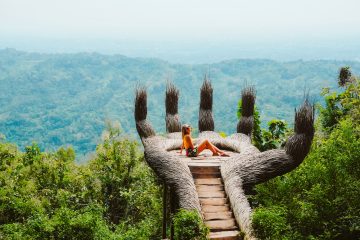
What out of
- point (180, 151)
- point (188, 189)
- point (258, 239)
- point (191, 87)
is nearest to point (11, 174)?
point (180, 151)

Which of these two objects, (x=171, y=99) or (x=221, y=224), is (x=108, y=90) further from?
(x=221, y=224)

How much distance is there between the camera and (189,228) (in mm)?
6055

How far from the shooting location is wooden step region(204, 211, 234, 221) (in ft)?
24.0

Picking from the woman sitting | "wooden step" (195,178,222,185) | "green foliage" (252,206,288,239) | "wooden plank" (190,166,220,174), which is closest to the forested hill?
the woman sitting

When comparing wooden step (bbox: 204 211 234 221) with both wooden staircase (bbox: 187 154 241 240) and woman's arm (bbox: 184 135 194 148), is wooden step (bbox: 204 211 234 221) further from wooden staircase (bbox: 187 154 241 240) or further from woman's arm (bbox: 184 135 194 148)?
woman's arm (bbox: 184 135 194 148)

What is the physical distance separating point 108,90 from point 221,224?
14138 centimetres

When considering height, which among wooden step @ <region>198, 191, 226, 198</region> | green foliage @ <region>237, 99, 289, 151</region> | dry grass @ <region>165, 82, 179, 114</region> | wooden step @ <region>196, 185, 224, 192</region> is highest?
dry grass @ <region>165, 82, 179, 114</region>

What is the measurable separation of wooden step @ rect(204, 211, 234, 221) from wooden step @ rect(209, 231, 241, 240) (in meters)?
0.40

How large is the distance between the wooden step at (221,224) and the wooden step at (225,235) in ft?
0.53

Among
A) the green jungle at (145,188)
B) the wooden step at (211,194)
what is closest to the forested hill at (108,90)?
the green jungle at (145,188)

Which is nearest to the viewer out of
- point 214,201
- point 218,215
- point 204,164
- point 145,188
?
point 218,215

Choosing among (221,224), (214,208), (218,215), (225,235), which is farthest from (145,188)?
(225,235)

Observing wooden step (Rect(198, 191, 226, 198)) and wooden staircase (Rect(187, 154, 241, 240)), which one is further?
wooden step (Rect(198, 191, 226, 198))

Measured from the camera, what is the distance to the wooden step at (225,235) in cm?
672
